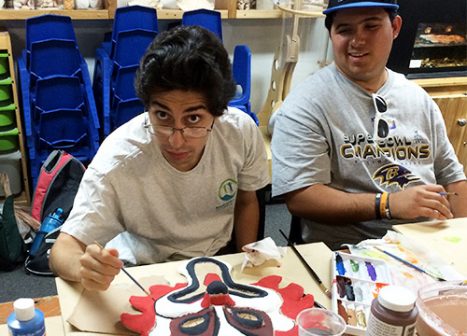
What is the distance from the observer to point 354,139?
4.83ft

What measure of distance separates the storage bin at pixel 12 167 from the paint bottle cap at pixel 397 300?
2.20 metres

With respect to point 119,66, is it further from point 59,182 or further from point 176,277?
point 176,277

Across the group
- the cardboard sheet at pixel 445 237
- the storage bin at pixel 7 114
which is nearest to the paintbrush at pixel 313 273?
the cardboard sheet at pixel 445 237

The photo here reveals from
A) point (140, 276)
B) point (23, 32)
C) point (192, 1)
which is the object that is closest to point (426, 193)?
point (140, 276)

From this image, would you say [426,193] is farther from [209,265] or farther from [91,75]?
[91,75]

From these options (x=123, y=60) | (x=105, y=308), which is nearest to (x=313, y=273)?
(x=105, y=308)

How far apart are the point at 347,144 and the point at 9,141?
174 cm

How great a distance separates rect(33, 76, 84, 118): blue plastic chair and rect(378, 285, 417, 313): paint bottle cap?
2.02 meters

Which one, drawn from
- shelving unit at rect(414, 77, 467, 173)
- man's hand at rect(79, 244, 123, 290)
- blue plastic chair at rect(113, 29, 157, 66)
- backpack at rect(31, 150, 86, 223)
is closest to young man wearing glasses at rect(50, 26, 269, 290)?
man's hand at rect(79, 244, 123, 290)

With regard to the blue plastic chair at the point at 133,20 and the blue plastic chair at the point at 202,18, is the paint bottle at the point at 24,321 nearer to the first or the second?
the blue plastic chair at the point at 133,20

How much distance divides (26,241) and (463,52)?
2927 mm

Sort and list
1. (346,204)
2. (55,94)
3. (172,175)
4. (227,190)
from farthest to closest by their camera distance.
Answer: (55,94), (346,204), (227,190), (172,175)

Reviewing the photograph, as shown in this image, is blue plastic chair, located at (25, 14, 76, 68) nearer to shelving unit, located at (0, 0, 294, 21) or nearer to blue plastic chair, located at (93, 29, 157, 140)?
shelving unit, located at (0, 0, 294, 21)

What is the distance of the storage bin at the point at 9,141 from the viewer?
7.72 ft
